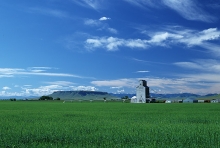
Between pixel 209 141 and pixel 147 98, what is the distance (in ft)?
395

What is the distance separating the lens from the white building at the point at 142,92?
12950 cm

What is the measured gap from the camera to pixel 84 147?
7887mm

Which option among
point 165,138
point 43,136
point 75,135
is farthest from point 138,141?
point 43,136

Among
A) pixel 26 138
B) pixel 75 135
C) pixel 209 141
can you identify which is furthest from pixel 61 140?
pixel 209 141

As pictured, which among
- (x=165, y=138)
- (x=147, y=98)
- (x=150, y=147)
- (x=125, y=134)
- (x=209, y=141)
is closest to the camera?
(x=150, y=147)

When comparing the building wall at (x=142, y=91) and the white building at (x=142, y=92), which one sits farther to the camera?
the building wall at (x=142, y=91)

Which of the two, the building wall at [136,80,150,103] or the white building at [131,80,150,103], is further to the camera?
the building wall at [136,80,150,103]

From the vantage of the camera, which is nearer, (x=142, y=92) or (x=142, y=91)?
(x=142, y=92)

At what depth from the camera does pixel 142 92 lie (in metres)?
132

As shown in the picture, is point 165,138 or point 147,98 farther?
point 147,98

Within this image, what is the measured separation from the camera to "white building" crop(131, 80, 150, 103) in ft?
425

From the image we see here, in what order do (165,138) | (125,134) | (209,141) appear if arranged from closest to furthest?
1. (209,141)
2. (165,138)
3. (125,134)

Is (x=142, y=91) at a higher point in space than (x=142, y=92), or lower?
higher

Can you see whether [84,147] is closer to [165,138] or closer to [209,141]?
[165,138]
